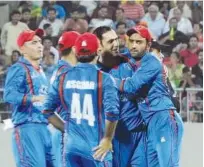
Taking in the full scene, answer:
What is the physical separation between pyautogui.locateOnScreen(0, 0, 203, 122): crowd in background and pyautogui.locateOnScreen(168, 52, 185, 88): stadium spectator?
0.07 ft

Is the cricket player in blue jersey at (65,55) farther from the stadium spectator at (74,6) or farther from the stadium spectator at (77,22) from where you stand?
the stadium spectator at (74,6)

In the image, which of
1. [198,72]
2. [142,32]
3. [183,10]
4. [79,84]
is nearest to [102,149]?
[79,84]

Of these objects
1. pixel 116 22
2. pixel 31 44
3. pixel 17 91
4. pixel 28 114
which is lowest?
pixel 28 114

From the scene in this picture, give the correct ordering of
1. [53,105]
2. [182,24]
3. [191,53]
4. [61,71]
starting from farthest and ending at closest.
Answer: [182,24]
[191,53]
[61,71]
[53,105]

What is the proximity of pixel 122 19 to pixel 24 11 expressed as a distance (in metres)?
2.22

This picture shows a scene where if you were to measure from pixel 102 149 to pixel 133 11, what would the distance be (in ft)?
39.4

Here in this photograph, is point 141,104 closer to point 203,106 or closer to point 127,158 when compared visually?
point 127,158

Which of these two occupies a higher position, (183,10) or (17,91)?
(183,10)

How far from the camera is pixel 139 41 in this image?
8336mm

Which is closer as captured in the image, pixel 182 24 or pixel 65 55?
pixel 65 55

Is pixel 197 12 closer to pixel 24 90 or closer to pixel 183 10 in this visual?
pixel 183 10

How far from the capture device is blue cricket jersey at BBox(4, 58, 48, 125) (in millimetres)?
8109

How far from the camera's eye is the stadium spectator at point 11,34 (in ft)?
58.7

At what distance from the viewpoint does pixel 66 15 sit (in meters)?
18.7
